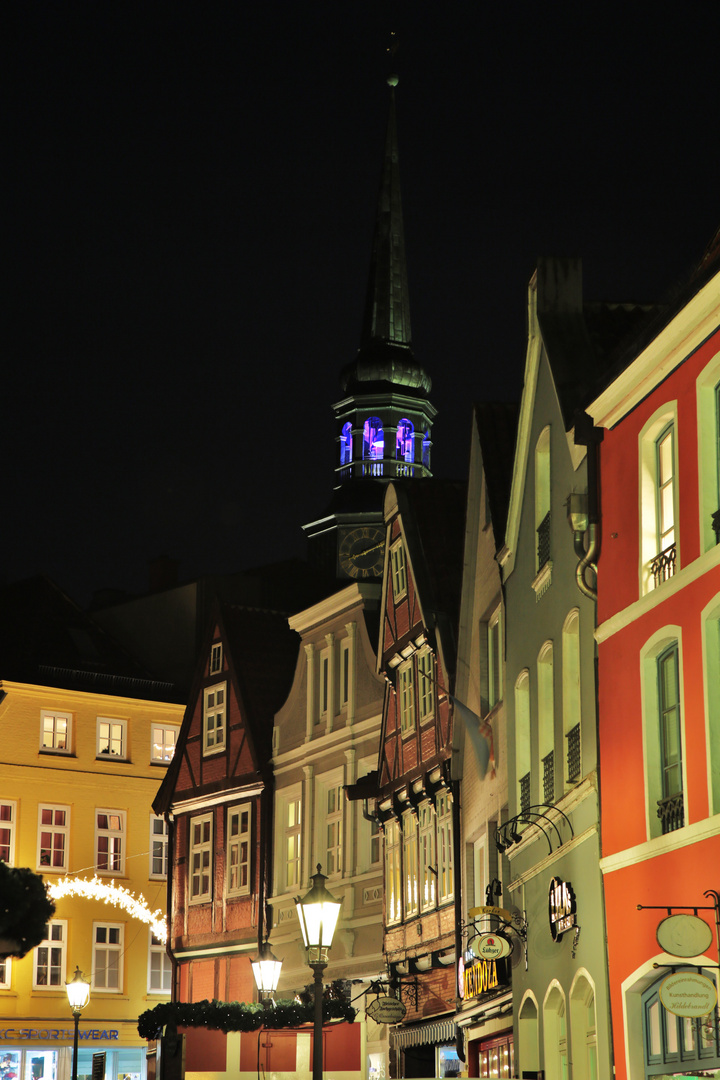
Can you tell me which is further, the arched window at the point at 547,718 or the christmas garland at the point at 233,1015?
the christmas garland at the point at 233,1015

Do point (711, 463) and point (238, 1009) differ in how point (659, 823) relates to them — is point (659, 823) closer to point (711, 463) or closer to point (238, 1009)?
point (711, 463)

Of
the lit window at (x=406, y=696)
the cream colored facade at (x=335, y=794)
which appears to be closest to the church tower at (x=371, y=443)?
the cream colored facade at (x=335, y=794)

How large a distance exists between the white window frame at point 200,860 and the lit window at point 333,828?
16.6 feet

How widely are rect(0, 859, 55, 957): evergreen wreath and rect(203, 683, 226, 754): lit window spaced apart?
25733 millimetres

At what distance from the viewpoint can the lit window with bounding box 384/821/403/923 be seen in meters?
29.8

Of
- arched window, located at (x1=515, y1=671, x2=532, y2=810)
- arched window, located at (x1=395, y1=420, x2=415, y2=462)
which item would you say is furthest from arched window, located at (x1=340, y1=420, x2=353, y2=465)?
arched window, located at (x1=515, y1=671, x2=532, y2=810)

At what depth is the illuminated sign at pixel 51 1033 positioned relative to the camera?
41250 millimetres

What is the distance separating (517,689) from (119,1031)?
82.6 feet

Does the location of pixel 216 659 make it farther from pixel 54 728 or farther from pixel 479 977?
pixel 479 977

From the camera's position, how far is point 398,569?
102ft

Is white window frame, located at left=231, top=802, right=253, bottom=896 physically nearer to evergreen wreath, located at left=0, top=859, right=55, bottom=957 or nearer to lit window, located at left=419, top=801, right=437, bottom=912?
lit window, located at left=419, top=801, right=437, bottom=912

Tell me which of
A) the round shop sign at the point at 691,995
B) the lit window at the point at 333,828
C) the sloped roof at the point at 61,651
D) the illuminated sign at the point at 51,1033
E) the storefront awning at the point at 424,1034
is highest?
the sloped roof at the point at 61,651

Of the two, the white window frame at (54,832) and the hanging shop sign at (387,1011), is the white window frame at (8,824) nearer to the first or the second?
the white window frame at (54,832)

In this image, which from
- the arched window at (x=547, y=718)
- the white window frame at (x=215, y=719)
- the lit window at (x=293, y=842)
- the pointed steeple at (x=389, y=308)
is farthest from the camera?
the pointed steeple at (x=389, y=308)
